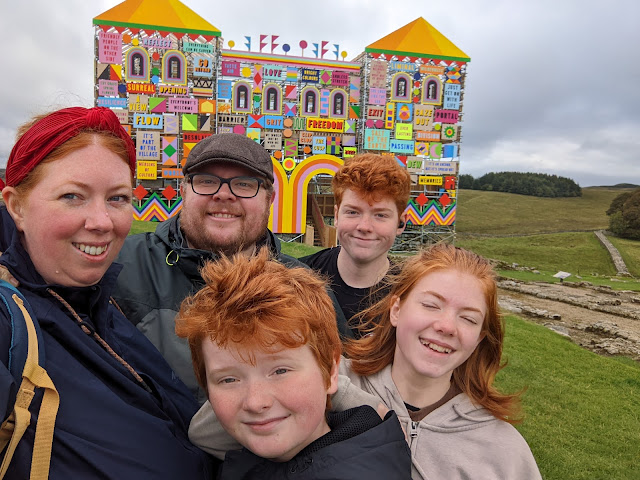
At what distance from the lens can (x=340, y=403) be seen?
5.53ft

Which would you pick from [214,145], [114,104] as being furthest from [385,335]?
[114,104]

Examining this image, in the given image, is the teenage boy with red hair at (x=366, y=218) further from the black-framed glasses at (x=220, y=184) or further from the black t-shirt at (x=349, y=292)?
the black-framed glasses at (x=220, y=184)

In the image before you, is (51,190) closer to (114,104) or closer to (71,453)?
(71,453)

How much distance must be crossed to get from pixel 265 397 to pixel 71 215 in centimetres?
86

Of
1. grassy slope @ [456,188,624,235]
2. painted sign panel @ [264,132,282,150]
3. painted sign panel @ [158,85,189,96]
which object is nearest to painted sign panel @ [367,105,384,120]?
painted sign panel @ [264,132,282,150]

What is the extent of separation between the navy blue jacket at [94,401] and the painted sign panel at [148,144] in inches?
566

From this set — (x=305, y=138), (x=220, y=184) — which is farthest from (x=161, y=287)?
(x=305, y=138)

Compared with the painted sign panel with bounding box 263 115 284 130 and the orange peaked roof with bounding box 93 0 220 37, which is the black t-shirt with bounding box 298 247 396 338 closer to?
the painted sign panel with bounding box 263 115 284 130

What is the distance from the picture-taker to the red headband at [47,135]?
1363mm

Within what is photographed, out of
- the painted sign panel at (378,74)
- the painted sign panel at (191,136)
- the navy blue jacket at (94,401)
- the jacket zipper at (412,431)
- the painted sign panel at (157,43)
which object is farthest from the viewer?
the painted sign panel at (378,74)

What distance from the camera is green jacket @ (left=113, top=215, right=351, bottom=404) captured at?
200 centimetres

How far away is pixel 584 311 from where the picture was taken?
43.5 ft

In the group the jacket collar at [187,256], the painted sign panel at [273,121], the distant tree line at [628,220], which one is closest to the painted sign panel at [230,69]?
the painted sign panel at [273,121]

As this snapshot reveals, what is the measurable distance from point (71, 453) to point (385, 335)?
4.79 ft
